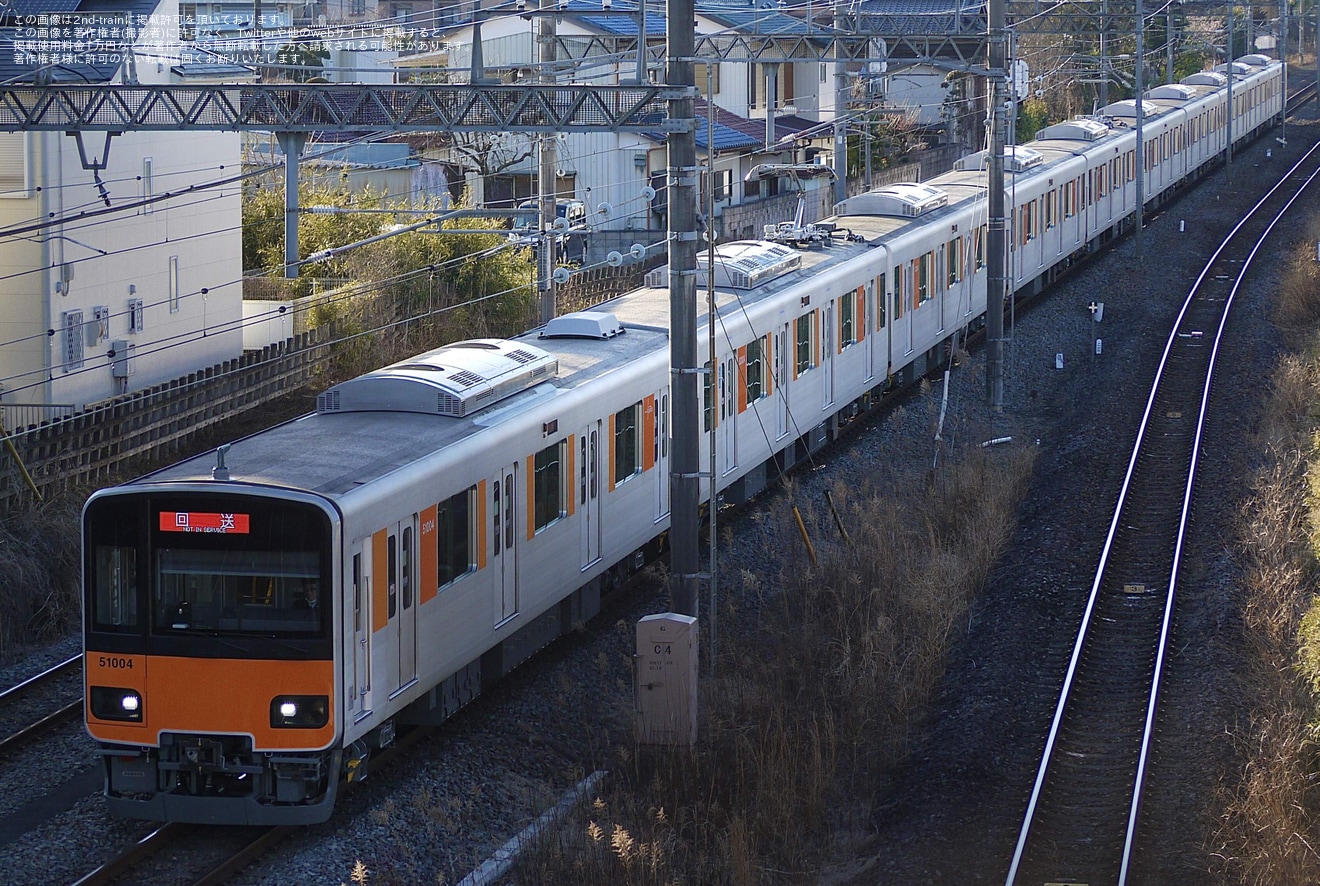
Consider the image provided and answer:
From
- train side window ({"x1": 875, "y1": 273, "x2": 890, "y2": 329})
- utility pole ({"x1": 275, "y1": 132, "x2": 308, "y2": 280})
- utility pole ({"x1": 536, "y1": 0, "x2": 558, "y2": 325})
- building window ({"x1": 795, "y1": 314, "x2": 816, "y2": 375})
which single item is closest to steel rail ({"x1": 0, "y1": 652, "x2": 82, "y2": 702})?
utility pole ({"x1": 275, "y1": 132, "x2": 308, "y2": 280})

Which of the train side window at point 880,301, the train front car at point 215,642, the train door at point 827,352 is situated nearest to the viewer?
the train front car at point 215,642

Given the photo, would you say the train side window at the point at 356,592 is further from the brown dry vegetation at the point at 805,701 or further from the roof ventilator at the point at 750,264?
the roof ventilator at the point at 750,264

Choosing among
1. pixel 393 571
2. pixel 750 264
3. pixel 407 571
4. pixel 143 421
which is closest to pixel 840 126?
pixel 750 264

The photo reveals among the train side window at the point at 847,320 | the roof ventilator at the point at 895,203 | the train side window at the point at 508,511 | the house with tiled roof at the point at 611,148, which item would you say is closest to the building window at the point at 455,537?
the train side window at the point at 508,511

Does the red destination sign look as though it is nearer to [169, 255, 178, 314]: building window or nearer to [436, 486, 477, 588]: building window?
[436, 486, 477, 588]: building window

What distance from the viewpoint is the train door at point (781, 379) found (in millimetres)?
16344

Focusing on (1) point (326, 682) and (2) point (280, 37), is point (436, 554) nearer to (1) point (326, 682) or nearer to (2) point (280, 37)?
(1) point (326, 682)

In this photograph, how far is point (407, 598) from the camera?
9688 mm

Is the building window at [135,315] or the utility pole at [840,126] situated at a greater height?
the utility pole at [840,126]

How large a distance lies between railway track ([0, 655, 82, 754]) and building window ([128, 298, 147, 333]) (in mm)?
9514

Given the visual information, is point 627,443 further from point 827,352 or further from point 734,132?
point 734,132

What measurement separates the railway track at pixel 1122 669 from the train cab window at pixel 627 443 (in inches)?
140

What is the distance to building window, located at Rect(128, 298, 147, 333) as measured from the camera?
69.5 ft

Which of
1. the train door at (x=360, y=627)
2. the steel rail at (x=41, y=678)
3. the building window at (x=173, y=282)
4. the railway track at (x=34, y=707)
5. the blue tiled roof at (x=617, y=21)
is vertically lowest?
the railway track at (x=34, y=707)
